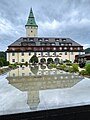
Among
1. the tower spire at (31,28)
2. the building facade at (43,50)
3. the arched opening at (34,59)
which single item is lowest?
the arched opening at (34,59)

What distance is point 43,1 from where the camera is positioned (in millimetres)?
14539

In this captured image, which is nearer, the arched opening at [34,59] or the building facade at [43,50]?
the arched opening at [34,59]

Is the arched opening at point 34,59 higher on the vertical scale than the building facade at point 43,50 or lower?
lower

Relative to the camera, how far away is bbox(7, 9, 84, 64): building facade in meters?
52.8

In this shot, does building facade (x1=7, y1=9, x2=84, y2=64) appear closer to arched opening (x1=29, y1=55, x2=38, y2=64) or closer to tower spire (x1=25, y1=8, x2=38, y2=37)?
arched opening (x1=29, y1=55, x2=38, y2=64)

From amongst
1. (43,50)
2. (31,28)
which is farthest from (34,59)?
(31,28)

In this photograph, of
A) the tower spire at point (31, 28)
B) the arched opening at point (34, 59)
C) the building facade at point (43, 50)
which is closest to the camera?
the arched opening at point (34, 59)

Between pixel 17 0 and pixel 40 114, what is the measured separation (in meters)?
12.1

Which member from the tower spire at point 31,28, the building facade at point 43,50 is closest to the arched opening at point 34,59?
the building facade at point 43,50

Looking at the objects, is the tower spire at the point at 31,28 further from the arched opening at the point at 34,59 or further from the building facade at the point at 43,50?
the arched opening at the point at 34,59

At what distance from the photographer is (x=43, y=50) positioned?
53.9 m

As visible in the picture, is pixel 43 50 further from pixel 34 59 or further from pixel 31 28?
pixel 31 28

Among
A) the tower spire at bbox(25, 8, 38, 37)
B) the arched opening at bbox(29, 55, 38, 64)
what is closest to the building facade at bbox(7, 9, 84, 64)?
the arched opening at bbox(29, 55, 38, 64)

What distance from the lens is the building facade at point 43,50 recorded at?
52.8 metres
